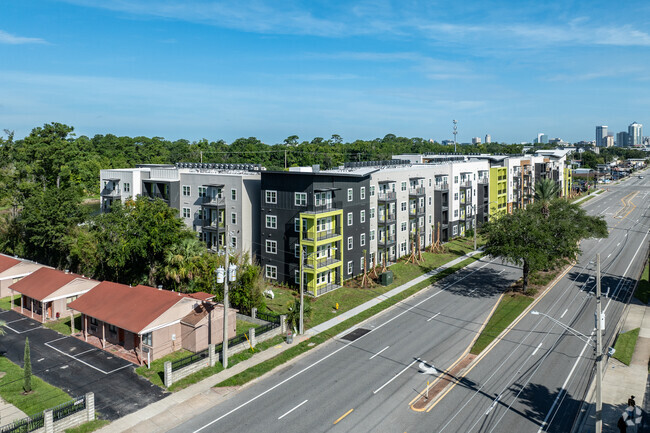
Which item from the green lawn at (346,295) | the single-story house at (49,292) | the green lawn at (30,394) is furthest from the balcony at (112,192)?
the green lawn at (30,394)

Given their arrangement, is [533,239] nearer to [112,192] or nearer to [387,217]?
[387,217]

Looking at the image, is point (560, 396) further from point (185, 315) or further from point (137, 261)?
point (137, 261)

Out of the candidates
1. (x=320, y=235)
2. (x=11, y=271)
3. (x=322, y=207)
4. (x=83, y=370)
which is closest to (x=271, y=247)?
(x=320, y=235)

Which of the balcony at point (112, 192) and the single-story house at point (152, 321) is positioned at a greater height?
the balcony at point (112, 192)

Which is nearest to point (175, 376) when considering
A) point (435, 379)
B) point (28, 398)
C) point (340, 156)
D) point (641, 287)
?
point (28, 398)

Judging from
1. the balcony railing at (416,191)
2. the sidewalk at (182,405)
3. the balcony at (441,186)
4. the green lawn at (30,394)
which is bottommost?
the sidewalk at (182,405)

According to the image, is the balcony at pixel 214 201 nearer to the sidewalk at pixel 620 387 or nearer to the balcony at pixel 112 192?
the balcony at pixel 112 192
